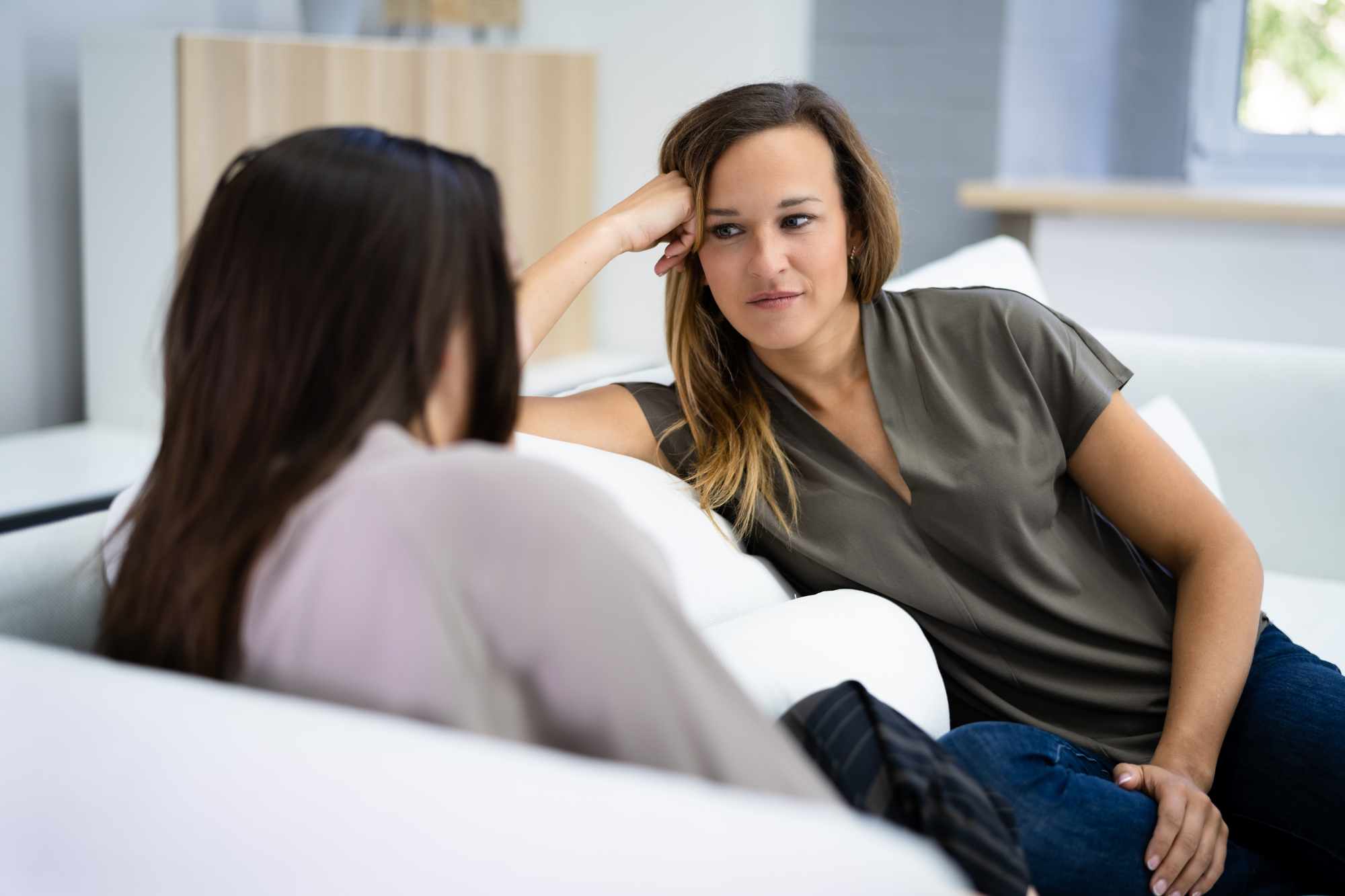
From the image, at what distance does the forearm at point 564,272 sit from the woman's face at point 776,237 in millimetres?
123

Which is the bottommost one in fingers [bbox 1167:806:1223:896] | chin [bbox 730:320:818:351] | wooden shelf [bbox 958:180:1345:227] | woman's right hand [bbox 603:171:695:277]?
fingers [bbox 1167:806:1223:896]

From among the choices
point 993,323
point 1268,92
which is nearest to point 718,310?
point 993,323

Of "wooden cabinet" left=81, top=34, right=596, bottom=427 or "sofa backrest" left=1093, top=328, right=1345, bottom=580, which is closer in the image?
"sofa backrest" left=1093, top=328, right=1345, bottom=580

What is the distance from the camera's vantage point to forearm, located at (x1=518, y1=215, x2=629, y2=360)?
4.27 feet

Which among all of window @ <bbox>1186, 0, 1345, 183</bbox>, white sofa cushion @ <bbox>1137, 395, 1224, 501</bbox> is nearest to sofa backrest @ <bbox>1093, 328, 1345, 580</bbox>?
white sofa cushion @ <bbox>1137, 395, 1224, 501</bbox>

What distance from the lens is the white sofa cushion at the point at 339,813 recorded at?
515mm

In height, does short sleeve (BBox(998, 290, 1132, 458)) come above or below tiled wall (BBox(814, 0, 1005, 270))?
below

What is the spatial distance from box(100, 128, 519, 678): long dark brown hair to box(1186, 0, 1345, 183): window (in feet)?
11.5

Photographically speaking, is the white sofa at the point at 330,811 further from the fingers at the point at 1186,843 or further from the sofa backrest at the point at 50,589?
the fingers at the point at 1186,843

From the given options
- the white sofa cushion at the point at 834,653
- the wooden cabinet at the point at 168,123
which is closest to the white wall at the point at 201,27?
the wooden cabinet at the point at 168,123

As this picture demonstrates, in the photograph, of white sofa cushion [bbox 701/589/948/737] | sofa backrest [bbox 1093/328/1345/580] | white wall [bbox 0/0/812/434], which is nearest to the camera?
white sofa cushion [bbox 701/589/948/737]

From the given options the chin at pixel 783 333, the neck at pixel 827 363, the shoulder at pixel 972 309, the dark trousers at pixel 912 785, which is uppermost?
the shoulder at pixel 972 309

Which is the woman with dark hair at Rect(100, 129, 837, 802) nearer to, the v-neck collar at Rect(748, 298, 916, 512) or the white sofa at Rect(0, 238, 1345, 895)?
the white sofa at Rect(0, 238, 1345, 895)

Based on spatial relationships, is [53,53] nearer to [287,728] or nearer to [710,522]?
[710,522]
